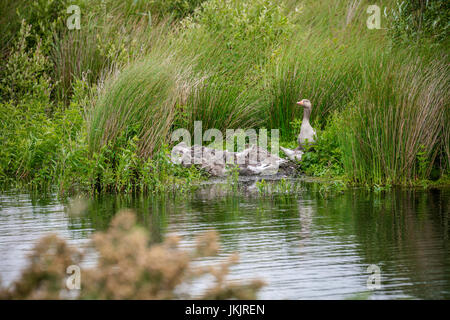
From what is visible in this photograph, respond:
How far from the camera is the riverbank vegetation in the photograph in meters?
10.4

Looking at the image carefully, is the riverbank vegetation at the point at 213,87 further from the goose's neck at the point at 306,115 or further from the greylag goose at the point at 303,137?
the goose's neck at the point at 306,115

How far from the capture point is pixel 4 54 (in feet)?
54.1

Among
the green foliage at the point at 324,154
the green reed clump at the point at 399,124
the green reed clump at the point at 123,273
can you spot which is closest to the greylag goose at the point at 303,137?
the green foliage at the point at 324,154

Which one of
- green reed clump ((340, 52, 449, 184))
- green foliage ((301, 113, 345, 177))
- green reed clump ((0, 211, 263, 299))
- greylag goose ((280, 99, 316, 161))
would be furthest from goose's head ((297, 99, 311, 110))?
green reed clump ((0, 211, 263, 299))

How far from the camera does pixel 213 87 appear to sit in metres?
14.1

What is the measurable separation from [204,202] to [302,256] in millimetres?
3540

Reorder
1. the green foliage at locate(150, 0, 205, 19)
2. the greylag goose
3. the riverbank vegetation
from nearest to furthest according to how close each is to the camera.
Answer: the riverbank vegetation
the greylag goose
the green foliage at locate(150, 0, 205, 19)

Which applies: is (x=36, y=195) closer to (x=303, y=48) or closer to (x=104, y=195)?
(x=104, y=195)

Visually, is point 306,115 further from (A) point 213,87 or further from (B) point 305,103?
(A) point 213,87

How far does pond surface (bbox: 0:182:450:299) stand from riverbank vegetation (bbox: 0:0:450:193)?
0.71m

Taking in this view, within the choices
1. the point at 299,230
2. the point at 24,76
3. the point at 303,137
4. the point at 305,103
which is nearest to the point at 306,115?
the point at 305,103

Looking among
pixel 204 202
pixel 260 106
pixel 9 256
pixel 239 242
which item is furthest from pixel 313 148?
pixel 9 256

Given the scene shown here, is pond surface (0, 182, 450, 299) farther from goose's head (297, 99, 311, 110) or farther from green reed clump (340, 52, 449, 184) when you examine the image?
goose's head (297, 99, 311, 110)

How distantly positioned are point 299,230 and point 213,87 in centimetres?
718
